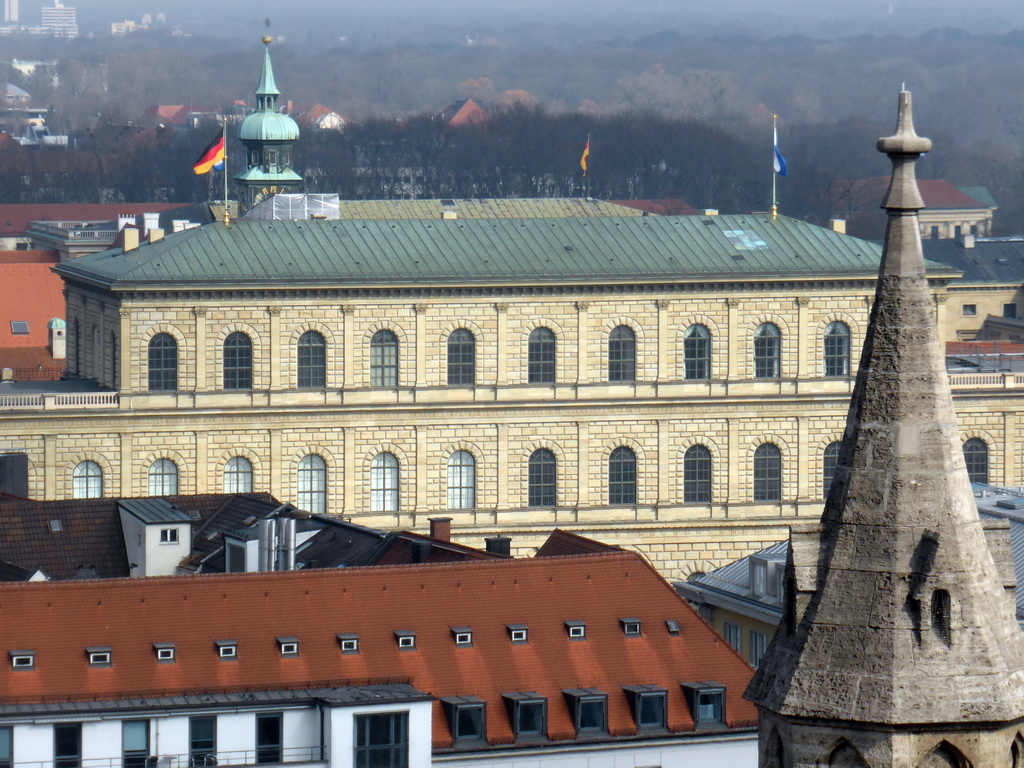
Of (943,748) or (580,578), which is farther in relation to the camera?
(580,578)

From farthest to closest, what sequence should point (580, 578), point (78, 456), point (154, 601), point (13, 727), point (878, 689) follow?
point (78, 456) → point (580, 578) → point (154, 601) → point (13, 727) → point (878, 689)

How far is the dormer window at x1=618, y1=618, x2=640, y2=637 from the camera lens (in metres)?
57.1

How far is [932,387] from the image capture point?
71.4 feet

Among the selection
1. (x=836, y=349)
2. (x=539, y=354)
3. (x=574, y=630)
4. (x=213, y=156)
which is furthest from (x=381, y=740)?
(x=213, y=156)

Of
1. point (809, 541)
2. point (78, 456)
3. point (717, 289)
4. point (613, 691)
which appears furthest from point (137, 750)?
point (717, 289)

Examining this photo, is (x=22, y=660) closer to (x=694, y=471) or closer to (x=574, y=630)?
(x=574, y=630)

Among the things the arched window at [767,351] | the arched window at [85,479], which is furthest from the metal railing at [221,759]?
the arched window at [767,351]

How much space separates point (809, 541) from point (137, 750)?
30328mm

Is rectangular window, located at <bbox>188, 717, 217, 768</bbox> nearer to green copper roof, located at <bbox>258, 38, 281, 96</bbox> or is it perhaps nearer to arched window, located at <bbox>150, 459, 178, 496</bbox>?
arched window, located at <bbox>150, 459, 178, 496</bbox>

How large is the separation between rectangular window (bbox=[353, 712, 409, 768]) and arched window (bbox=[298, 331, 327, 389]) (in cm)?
4915

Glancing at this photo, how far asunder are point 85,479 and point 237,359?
639 centimetres

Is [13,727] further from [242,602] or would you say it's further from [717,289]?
[717,289]

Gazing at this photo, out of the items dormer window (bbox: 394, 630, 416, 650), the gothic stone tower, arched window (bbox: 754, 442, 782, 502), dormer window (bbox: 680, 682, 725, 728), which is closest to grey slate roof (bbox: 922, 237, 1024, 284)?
arched window (bbox: 754, 442, 782, 502)

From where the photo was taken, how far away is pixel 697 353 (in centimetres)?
10344
